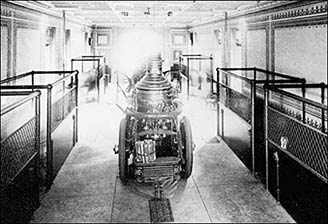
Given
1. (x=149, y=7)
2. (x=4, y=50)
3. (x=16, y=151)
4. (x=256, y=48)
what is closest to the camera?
(x=16, y=151)

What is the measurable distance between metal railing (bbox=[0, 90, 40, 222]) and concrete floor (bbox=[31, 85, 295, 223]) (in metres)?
0.25

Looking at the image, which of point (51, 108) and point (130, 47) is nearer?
point (51, 108)

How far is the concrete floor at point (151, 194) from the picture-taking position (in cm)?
293

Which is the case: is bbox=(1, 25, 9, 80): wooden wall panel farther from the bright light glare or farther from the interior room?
the bright light glare

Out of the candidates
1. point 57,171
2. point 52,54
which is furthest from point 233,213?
point 52,54

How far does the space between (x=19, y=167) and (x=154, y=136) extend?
1.60 meters

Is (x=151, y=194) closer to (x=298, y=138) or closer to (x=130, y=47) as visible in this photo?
(x=298, y=138)

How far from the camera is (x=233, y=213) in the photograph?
298cm

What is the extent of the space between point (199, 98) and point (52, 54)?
3970 mm

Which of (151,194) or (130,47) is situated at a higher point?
(130,47)

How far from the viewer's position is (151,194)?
11.2 ft

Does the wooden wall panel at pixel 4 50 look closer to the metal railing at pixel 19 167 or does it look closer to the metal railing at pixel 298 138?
the metal railing at pixel 19 167

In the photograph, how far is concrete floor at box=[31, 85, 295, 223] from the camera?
2.93 metres

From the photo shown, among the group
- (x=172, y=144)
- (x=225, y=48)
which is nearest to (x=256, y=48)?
(x=225, y=48)
